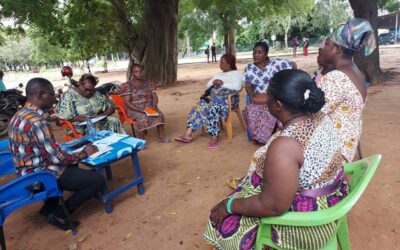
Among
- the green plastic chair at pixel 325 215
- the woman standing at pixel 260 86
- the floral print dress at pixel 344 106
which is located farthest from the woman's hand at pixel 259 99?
the green plastic chair at pixel 325 215

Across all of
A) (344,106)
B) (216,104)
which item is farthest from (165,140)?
(344,106)

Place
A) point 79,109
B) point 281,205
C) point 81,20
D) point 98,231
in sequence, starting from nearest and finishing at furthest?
point 281,205 < point 98,231 < point 79,109 < point 81,20

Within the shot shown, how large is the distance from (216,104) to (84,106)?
1.98m

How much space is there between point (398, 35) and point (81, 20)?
1405 inches

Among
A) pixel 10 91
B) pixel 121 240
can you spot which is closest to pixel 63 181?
pixel 121 240

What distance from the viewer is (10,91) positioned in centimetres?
853

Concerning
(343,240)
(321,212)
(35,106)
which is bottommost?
(343,240)

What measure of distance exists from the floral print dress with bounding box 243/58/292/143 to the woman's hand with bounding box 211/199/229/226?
2.84 meters

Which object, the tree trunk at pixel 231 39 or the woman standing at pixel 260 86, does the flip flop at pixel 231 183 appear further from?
the tree trunk at pixel 231 39

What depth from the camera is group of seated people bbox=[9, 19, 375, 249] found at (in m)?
1.51

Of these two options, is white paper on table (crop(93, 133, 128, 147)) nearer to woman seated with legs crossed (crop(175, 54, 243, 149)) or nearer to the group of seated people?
the group of seated people

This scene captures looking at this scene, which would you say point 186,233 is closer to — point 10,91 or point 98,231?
point 98,231

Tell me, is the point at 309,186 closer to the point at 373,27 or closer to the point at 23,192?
the point at 23,192

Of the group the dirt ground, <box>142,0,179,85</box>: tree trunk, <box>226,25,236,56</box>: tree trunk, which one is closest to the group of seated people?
the dirt ground
